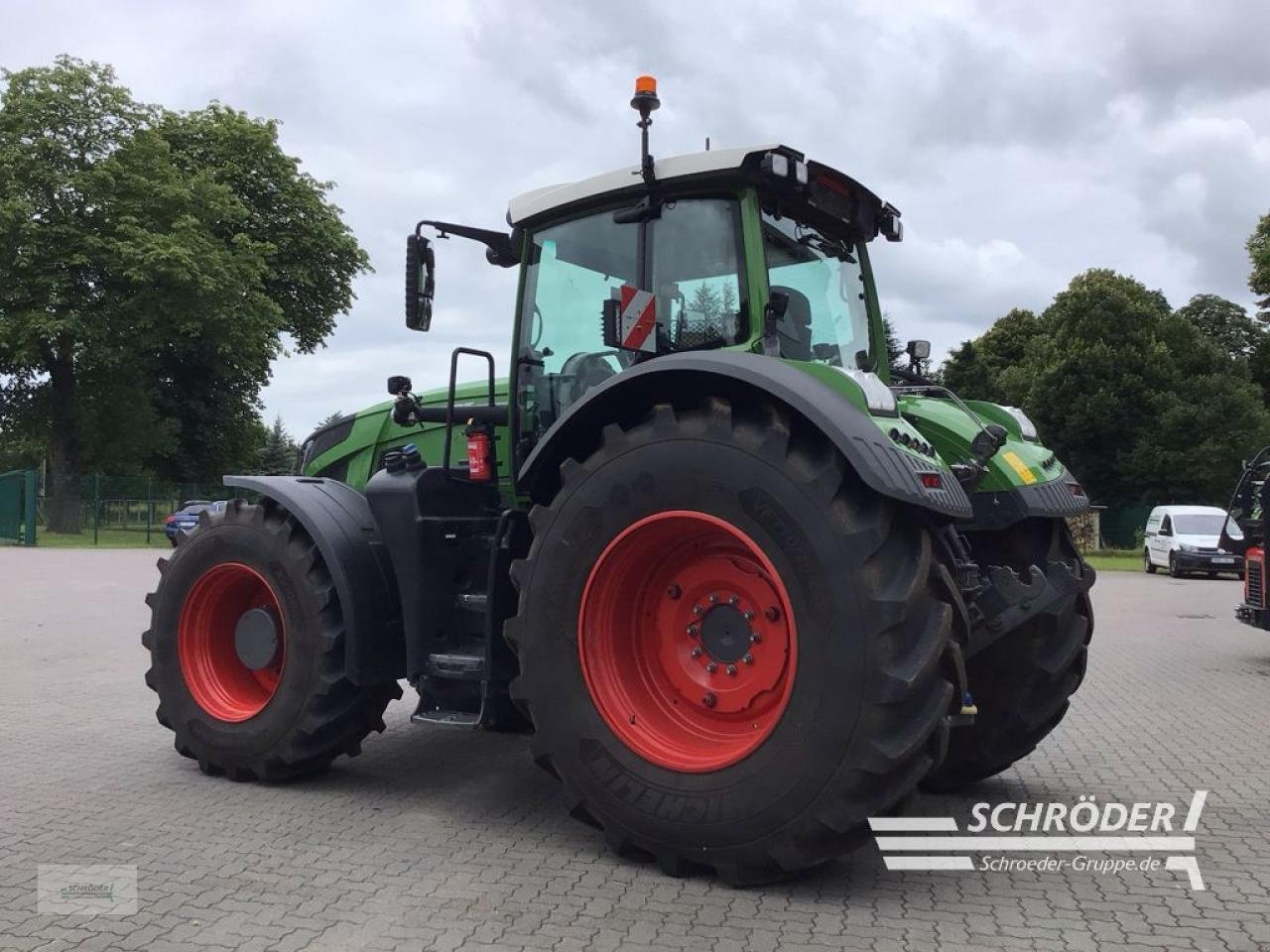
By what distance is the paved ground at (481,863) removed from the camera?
356cm

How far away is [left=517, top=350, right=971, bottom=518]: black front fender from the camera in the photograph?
3.69 m

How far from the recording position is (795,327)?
4.88 meters

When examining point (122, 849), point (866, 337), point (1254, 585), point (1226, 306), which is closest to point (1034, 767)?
point (866, 337)

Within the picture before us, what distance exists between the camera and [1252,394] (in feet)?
126

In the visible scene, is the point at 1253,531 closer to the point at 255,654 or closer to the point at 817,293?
the point at 817,293

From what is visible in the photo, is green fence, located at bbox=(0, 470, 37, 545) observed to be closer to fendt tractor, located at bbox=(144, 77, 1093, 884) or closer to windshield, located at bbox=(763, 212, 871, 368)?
fendt tractor, located at bbox=(144, 77, 1093, 884)

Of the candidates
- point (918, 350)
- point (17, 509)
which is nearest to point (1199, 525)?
point (918, 350)

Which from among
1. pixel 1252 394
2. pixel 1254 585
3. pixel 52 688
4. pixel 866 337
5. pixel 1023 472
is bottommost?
pixel 52 688

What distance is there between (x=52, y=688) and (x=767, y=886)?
6.59m

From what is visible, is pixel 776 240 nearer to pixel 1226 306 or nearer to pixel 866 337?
pixel 866 337

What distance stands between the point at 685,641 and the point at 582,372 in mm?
1475

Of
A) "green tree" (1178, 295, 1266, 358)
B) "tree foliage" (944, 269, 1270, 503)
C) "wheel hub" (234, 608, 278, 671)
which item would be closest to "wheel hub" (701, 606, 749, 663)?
"wheel hub" (234, 608, 278, 671)
